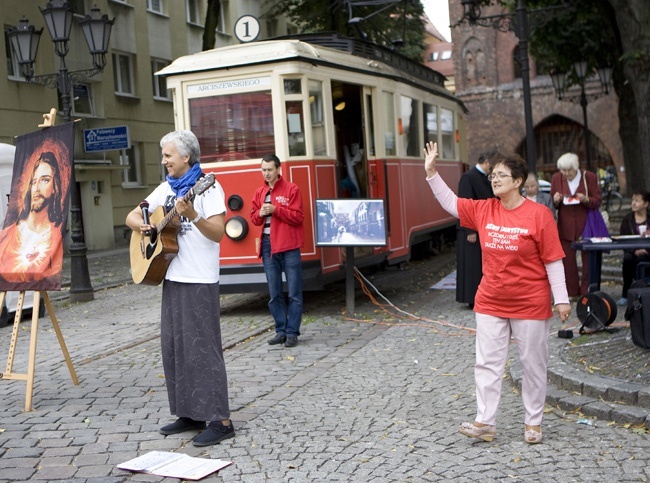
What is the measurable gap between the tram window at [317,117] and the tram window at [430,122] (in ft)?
15.6

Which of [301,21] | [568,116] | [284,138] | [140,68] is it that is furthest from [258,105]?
[568,116]

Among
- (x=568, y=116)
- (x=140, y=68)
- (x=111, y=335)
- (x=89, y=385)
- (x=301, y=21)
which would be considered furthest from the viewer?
(x=568, y=116)

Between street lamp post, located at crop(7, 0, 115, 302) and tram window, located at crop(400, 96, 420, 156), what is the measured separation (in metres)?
5.06

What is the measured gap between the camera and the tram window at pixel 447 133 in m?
18.2

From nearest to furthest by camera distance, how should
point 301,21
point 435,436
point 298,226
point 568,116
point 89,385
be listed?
point 435,436 → point 89,385 → point 298,226 → point 301,21 → point 568,116

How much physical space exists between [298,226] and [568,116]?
4238 centimetres

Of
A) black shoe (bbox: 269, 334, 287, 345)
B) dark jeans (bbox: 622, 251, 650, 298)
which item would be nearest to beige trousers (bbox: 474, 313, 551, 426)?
black shoe (bbox: 269, 334, 287, 345)

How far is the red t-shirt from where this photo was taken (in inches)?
227

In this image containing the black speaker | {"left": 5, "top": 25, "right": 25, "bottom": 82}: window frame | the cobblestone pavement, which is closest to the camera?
the cobblestone pavement

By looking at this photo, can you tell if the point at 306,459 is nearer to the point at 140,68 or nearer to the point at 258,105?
the point at 258,105

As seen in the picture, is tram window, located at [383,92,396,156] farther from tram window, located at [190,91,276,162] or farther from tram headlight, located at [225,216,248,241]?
tram headlight, located at [225,216,248,241]

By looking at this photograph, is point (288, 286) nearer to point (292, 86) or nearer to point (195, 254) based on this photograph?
point (292, 86)

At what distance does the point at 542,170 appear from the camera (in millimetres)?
51219

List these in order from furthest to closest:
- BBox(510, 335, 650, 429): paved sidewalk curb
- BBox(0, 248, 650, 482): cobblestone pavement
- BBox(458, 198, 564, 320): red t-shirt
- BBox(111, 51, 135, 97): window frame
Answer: BBox(111, 51, 135, 97): window frame, BBox(510, 335, 650, 429): paved sidewalk curb, BBox(458, 198, 564, 320): red t-shirt, BBox(0, 248, 650, 482): cobblestone pavement
